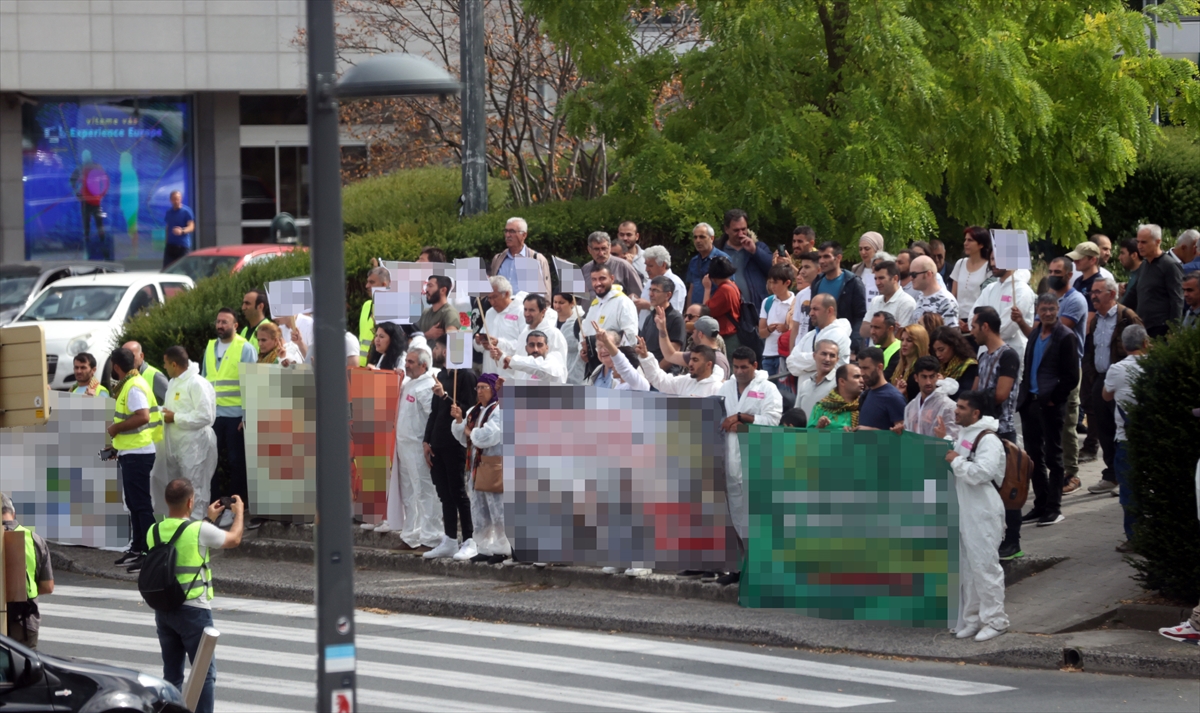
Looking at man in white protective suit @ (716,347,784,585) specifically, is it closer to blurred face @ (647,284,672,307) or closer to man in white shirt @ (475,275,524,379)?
blurred face @ (647,284,672,307)

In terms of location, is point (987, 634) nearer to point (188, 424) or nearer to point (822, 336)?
point (822, 336)

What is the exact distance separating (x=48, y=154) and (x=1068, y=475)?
102 feet

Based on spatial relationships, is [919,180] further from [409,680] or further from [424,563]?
[409,680]

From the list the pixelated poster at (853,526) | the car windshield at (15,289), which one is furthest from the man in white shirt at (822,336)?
the car windshield at (15,289)

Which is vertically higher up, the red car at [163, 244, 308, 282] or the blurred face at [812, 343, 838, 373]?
the red car at [163, 244, 308, 282]

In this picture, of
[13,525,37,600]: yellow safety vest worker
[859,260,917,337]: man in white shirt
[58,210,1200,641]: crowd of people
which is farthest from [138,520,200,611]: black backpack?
[859,260,917,337]: man in white shirt

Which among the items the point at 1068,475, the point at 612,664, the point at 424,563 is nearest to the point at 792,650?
the point at 612,664

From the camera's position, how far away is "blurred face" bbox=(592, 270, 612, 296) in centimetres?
1398

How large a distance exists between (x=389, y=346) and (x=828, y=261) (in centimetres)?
433

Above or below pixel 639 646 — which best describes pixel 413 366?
above

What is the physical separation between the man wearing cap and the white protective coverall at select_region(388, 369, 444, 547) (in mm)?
6326

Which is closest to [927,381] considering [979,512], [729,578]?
[979,512]

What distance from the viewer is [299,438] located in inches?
588

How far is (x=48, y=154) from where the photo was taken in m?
38.8
